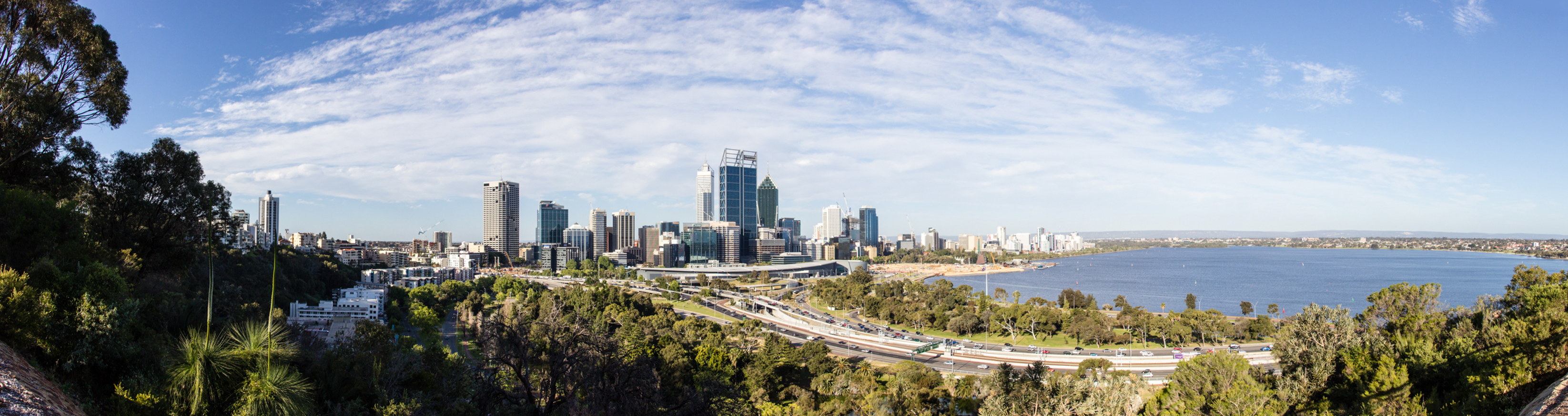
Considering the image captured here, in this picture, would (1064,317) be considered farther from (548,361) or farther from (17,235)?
(17,235)

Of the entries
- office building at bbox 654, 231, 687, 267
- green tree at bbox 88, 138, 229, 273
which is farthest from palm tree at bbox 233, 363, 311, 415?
office building at bbox 654, 231, 687, 267

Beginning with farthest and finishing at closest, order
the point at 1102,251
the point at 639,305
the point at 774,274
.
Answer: the point at 1102,251 < the point at 774,274 < the point at 639,305

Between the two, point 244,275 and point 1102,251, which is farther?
point 1102,251

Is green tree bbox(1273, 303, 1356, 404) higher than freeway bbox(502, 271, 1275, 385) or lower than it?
higher

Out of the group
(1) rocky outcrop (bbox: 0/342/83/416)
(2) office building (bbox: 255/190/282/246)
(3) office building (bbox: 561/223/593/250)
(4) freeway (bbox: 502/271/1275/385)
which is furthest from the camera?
(3) office building (bbox: 561/223/593/250)

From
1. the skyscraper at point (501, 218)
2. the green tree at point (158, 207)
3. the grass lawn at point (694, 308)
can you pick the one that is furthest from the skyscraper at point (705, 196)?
the green tree at point (158, 207)

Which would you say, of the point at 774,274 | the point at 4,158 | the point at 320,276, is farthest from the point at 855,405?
the point at 774,274

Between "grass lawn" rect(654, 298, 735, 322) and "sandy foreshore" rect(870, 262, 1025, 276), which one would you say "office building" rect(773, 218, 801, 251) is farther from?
"grass lawn" rect(654, 298, 735, 322)

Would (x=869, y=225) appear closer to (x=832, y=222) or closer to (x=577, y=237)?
(x=832, y=222)
